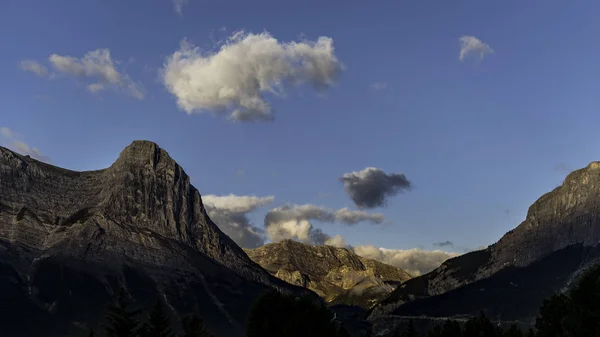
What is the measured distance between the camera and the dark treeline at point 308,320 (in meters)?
59.8

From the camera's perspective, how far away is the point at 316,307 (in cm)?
9525

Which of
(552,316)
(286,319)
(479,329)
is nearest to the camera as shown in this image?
(552,316)

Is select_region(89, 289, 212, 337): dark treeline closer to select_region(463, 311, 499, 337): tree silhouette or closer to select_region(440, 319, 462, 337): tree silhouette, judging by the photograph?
select_region(463, 311, 499, 337): tree silhouette

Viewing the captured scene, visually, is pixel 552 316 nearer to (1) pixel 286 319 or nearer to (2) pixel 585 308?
(2) pixel 585 308

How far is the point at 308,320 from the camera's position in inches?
3499

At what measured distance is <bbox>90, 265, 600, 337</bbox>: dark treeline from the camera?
5981cm

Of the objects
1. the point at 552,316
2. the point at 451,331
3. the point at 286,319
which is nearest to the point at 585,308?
the point at 552,316

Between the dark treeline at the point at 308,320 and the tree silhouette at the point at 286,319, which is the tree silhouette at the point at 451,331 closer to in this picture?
the dark treeline at the point at 308,320

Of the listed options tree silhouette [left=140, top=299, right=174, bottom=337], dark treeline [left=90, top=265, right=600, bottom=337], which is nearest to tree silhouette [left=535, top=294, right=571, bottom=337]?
dark treeline [left=90, top=265, right=600, bottom=337]

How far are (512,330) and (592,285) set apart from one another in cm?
4670

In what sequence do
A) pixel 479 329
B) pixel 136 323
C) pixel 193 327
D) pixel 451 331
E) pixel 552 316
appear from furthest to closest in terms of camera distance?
pixel 451 331 < pixel 479 329 < pixel 552 316 < pixel 193 327 < pixel 136 323

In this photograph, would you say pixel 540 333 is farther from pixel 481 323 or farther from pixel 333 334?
pixel 333 334

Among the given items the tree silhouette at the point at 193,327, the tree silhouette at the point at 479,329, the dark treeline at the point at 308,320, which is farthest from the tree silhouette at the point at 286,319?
the tree silhouette at the point at 479,329

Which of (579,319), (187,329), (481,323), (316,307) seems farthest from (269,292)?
(579,319)
